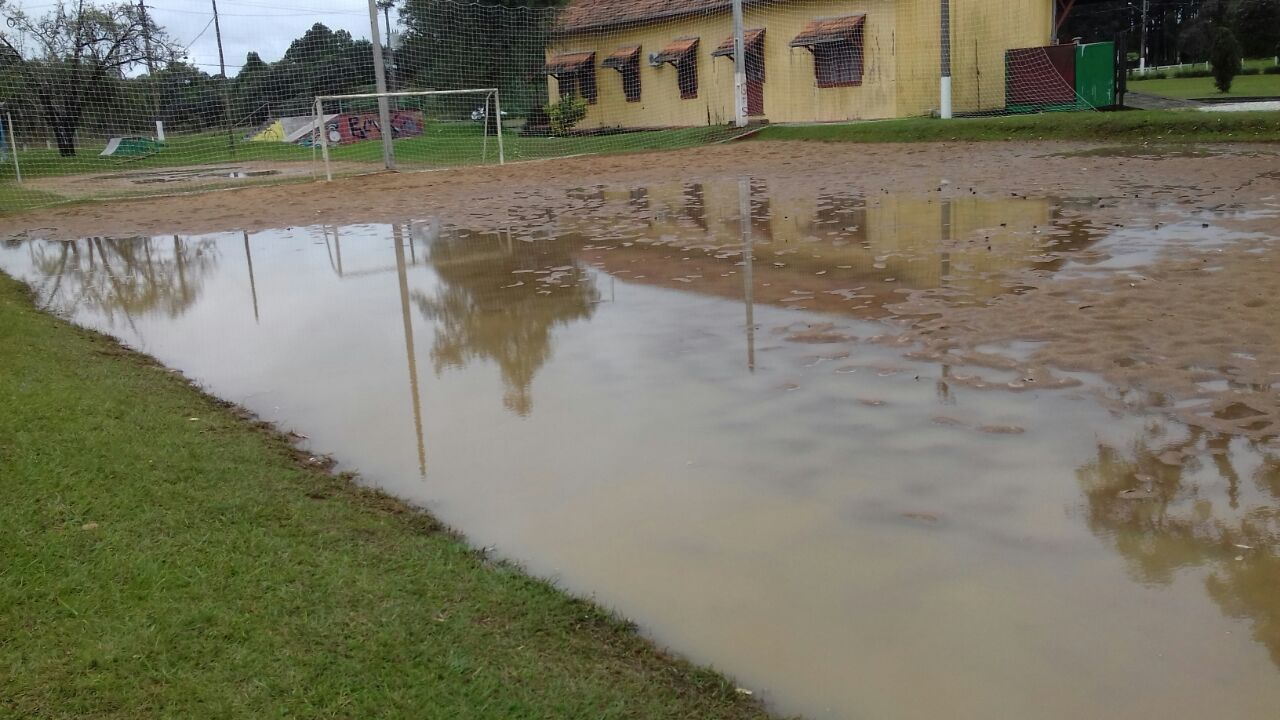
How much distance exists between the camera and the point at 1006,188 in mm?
13695

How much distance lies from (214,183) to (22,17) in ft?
68.3

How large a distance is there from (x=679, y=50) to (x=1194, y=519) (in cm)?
2841

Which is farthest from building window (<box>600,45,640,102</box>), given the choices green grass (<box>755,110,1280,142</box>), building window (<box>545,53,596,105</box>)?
green grass (<box>755,110,1280,142</box>)

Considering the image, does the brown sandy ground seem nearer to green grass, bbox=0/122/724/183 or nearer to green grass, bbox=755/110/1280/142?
green grass, bbox=755/110/1280/142

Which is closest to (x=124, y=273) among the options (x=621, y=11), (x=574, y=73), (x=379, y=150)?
(x=379, y=150)

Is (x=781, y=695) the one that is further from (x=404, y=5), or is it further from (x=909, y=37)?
(x=404, y=5)

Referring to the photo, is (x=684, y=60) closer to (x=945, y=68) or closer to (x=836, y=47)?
(x=836, y=47)

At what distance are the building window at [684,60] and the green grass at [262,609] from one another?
2763cm

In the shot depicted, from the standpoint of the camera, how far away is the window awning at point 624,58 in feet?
107

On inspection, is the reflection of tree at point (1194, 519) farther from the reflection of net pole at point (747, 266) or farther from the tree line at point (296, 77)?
the tree line at point (296, 77)

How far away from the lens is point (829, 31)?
88.0 ft

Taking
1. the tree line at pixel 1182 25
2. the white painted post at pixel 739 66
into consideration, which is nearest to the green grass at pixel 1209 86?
the tree line at pixel 1182 25

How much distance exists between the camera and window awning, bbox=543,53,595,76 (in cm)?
3359

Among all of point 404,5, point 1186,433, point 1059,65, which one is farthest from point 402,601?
point 404,5
